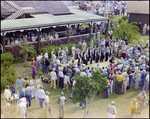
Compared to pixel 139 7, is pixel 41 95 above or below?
below

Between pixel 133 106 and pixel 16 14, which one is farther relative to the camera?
pixel 16 14

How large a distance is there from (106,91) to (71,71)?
2347 mm

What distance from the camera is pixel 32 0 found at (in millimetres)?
22125

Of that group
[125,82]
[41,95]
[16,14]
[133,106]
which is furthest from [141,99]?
[16,14]

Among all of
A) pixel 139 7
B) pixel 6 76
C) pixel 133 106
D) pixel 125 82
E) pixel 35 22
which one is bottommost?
pixel 133 106

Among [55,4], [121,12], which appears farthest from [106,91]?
[121,12]

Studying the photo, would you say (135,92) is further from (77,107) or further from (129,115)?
(77,107)

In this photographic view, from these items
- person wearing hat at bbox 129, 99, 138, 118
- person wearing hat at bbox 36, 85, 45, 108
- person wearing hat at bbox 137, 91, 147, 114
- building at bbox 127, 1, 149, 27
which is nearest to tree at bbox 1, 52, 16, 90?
person wearing hat at bbox 36, 85, 45, 108

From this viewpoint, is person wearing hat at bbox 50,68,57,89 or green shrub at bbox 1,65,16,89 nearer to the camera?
green shrub at bbox 1,65,16,89

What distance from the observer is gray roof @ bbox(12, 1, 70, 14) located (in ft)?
69.1

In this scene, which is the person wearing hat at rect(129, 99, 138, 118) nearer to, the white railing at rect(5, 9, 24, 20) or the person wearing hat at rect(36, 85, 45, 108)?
the person wearing hat at rect(36, 85, 45, 108)

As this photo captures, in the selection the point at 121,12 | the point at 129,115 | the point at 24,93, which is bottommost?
the point at 129,115

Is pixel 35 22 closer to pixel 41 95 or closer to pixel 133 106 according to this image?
pixel 41 95

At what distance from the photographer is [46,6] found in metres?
21.9
